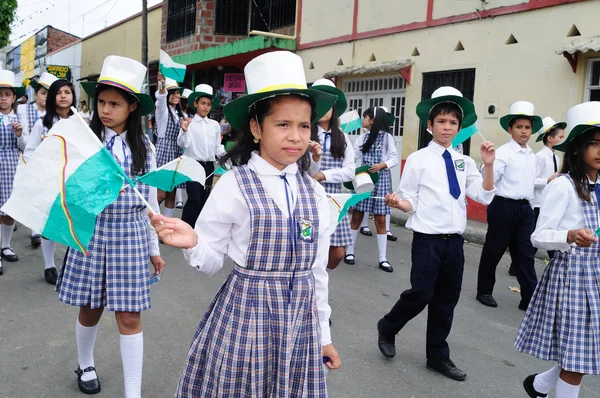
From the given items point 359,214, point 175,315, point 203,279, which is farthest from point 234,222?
point 359,214

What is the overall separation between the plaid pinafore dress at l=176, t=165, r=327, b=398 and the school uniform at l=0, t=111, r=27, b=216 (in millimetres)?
4887

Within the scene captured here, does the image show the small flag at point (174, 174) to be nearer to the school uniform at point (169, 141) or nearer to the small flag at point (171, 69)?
the small flag at point (171, 69)

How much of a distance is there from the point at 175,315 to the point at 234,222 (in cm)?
278

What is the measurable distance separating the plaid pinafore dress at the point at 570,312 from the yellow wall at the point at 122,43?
20619mm

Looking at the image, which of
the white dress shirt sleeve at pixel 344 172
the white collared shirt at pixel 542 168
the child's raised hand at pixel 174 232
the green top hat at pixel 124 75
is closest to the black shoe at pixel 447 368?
the white dress shirt sleeve at pixel 344 172

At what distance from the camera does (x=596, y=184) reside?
331 centimetres

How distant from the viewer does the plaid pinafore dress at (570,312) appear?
3.05 meters

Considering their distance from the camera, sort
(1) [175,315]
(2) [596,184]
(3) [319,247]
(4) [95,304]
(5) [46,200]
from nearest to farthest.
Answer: (5) [46,200] < (3) [319,247] < (4) [95,304] < (2) [596,184] < (1) [175,315]

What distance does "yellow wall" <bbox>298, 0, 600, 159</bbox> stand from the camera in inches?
336

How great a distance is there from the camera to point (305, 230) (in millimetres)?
2264

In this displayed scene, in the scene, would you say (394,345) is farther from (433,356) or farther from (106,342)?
(106,342)

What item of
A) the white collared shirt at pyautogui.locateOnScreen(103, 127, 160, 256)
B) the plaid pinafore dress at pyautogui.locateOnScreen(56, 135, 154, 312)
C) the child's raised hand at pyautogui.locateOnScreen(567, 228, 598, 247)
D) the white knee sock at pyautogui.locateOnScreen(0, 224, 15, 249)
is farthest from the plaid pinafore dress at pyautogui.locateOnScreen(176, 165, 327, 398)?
the white knee sock at pyautogui.locateOnScreen(0, 224, 15, 249)

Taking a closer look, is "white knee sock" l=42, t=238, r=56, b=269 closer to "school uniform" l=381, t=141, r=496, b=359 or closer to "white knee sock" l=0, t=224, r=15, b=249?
"white knee sock" l=0, t=224, r=15, b=249

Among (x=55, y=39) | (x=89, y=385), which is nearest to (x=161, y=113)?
(x=89, y=385)
